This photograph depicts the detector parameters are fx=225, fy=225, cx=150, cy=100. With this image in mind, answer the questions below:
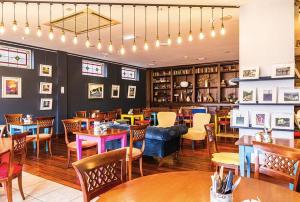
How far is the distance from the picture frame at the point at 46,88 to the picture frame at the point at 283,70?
6487 millimetres

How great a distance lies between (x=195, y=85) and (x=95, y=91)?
15.4 feet

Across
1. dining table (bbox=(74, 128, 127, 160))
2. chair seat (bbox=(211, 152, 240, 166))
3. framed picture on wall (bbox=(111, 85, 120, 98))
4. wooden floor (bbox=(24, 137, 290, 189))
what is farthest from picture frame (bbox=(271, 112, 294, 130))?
framed picture on wall (bbox=(111, 85, 120, 98))

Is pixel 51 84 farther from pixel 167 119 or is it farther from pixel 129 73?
pixel 129 73

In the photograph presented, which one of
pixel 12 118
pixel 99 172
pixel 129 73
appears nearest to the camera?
pixel 99 172

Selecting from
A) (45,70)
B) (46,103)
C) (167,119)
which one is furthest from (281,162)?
(45,70)

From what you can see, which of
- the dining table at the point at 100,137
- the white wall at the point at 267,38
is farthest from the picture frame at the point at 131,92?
the white wall at the point at 267,38

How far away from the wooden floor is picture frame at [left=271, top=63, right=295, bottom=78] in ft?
6.45

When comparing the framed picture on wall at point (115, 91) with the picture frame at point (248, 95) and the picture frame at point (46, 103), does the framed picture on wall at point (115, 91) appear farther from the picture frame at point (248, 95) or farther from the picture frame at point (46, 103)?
the picture frame at point (248, 95)

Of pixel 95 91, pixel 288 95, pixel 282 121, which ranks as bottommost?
pixel 282 121

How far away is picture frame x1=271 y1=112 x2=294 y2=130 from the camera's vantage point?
3330 mm

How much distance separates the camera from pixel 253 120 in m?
3.64

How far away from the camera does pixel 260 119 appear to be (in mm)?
3566

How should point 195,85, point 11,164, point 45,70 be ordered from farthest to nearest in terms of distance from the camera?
point 195,85 < point 45,70 < point 11,164

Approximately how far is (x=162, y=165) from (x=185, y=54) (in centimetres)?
504
